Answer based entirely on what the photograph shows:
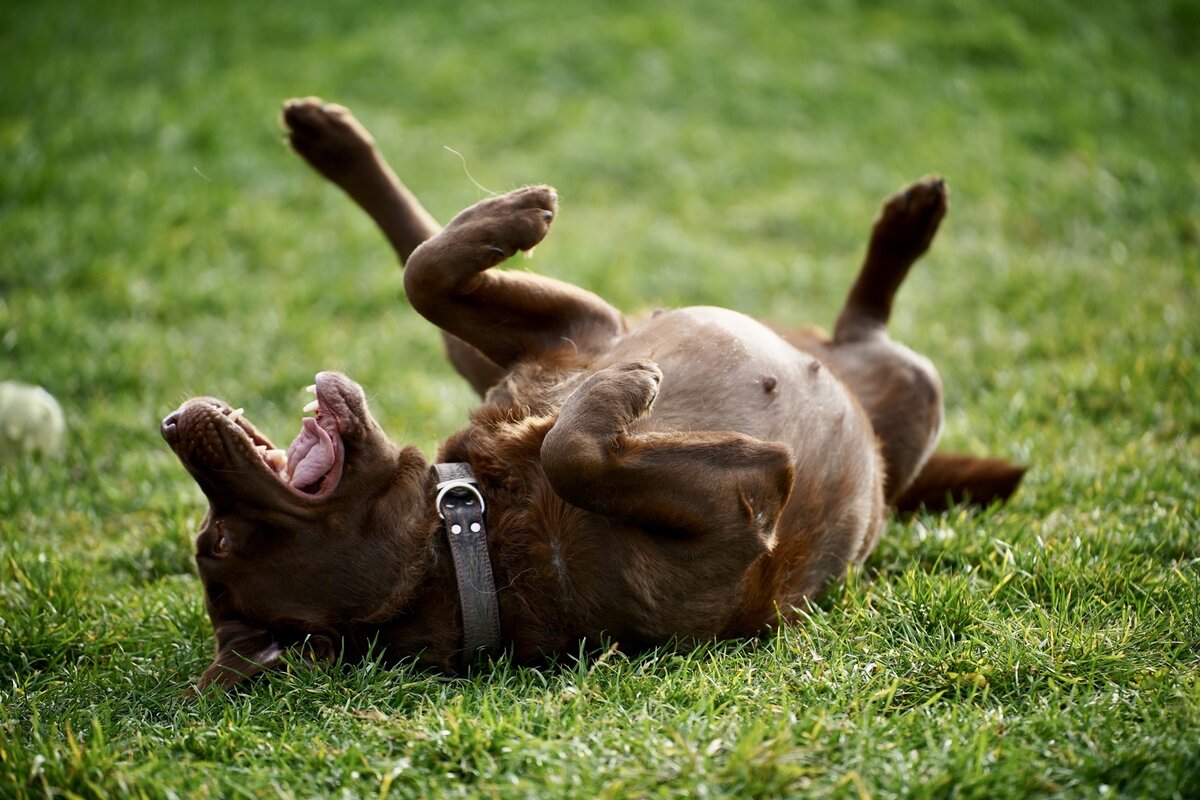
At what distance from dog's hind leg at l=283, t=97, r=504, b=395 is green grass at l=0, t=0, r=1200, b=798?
39.1 inches

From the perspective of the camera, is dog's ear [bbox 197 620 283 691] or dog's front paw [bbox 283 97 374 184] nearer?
dog's ear [bbox 197 620 283 691]

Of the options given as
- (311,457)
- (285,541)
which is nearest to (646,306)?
(311,457)

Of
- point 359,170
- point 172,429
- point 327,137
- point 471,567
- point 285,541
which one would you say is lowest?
point 471,567

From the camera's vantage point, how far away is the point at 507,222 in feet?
11.4

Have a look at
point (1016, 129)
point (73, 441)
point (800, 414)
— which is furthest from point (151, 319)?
point (1016, 129)

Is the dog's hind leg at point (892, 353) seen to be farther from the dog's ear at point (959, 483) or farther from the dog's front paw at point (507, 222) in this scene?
the dog's front paw at point (507, 222)

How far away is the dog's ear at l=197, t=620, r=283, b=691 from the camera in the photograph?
3033 millimetres

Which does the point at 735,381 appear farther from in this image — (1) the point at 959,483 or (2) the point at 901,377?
(1) the point at 959,483

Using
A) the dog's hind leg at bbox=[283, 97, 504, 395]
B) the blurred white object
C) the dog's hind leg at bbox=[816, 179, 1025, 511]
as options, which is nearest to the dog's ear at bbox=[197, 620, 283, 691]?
the dog's hind leg at bbox=[283, 97, 504, 395]

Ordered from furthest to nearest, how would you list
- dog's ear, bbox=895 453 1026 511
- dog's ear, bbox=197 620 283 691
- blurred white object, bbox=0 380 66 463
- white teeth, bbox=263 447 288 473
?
blurred white object, bbox=0 380 66 463 < dog's ear, bbox=895 453 1026 511 < white teeth, bbox=263 447 288 473 < dog's ear, bbox=197 620 283 691

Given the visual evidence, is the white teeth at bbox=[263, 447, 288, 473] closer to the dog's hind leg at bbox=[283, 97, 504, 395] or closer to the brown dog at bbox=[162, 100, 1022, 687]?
the brown dog at bbox=[162, 100, 1022, 687]

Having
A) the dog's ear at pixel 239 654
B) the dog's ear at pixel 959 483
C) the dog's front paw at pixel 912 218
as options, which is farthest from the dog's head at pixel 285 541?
the dog's front paw at pixel 912 218

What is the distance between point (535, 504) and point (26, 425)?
263 centimetres

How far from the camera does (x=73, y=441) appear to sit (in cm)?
487
